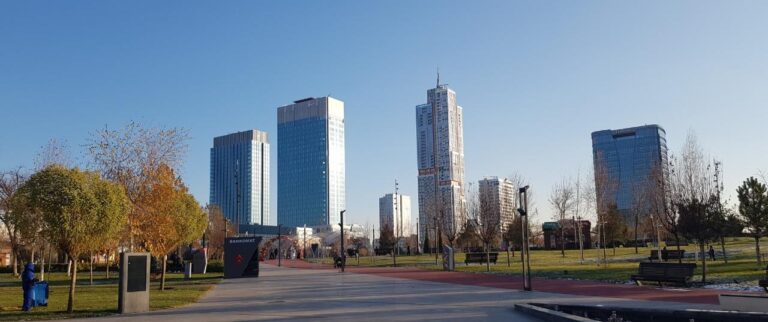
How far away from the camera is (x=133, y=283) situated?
16656mm

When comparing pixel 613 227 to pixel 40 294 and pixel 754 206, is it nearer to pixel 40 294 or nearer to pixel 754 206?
pixel 754 206

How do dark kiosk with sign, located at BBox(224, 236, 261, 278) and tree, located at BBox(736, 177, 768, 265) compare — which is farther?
dark kiosk with sign, located at BBox(224, 236, 261, 278)

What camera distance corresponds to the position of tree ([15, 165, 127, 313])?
A: 15.9 meters

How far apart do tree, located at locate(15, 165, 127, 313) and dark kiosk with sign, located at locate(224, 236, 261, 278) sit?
18587 mm

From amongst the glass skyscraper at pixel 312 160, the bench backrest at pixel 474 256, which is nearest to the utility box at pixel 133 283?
the bench backrest at pixel 474 256

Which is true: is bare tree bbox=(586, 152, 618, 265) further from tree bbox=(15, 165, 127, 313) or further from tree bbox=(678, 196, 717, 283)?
tree bbox=(15, 165, 127, 313)

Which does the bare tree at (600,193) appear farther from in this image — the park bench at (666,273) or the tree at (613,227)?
the park bench at (666,273)

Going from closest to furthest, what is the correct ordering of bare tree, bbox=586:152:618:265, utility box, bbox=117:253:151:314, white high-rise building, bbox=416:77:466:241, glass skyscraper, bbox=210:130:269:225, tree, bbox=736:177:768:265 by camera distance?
utility box, bbox=117:253:151:314, tree, bbox=736:177:768:265, bare tree, bbox=586:152:618:265, glass skyscraper, bbox=210:130:269:225, white high-rise building, bbox=416:77:466:241

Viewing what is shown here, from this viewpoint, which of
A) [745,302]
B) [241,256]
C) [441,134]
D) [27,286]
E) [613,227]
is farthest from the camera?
[441,134]

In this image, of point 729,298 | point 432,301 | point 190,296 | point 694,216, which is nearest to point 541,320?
point 729,298

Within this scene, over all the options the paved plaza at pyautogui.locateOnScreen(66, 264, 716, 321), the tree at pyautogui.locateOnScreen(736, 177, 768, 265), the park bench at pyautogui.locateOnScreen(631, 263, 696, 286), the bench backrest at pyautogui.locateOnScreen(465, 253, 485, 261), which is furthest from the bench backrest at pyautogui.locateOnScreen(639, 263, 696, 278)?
the bench backrest at pyautogui.locateOnScreen(465, 253, 485, 261)

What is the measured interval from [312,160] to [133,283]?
142 metres

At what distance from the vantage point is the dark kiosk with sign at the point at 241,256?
3528 cm

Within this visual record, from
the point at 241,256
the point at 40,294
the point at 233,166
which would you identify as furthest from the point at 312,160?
the point at 40,294
